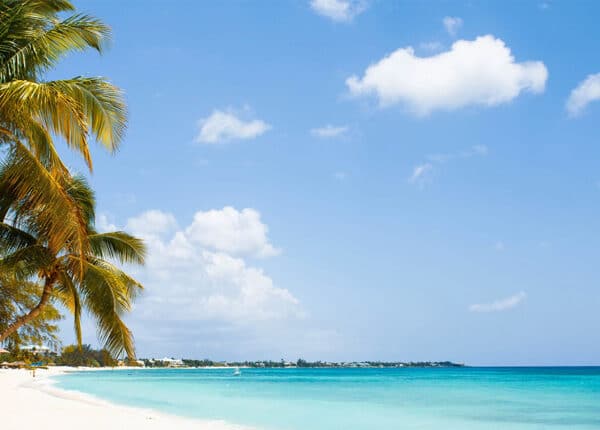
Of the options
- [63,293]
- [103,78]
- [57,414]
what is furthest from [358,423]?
[103,78]

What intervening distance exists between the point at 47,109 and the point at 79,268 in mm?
3659

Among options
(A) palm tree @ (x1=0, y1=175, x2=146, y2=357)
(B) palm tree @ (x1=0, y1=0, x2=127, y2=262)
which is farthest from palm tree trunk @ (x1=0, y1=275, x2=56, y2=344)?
(B) palm tree @ (x1=0, y1=0, x2=127, y2=262)

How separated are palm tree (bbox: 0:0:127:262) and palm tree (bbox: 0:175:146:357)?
1.51m

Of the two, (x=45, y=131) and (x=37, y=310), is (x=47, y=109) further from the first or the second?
(x=37, y=310)

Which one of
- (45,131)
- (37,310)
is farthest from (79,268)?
(45,131)

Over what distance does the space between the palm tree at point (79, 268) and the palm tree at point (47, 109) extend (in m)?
1.51

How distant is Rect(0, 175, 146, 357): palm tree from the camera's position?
8820mm

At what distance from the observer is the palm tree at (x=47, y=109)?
5.79 metres

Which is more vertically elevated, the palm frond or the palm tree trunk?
the palm frond

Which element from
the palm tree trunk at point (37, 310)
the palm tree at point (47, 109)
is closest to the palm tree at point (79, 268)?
the palm tree trunk at point (37, 310)

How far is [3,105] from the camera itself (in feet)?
18.9

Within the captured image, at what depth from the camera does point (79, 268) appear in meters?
8.95

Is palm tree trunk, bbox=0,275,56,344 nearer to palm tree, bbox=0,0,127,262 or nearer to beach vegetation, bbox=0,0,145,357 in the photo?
beach vegetation, bbox=0,0,145,357

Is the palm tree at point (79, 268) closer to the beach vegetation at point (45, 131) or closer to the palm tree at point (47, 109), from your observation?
the beach vegetation at point (45, 131)
